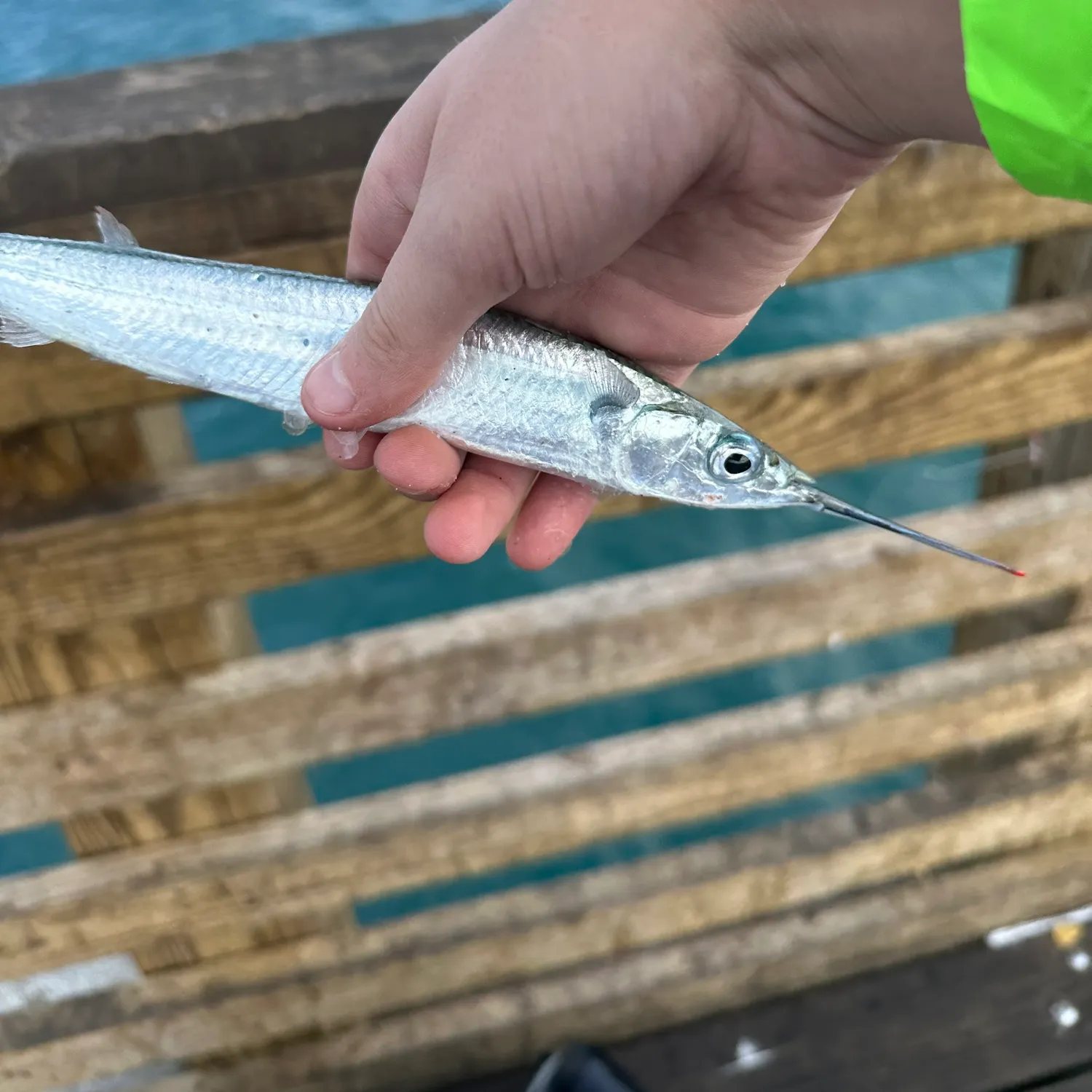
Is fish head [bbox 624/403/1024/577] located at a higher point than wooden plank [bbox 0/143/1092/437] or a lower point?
lower

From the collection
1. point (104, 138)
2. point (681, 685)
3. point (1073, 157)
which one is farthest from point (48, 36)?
point (1073, 157)

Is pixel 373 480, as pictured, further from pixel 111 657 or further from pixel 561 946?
pixel 561 946

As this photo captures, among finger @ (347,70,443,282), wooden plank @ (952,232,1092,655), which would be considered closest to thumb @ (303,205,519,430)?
finger @ (347,70,443,282)

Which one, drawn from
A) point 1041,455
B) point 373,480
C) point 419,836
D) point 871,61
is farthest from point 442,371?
point 1041,455

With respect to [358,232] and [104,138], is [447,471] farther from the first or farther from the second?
[104,138]

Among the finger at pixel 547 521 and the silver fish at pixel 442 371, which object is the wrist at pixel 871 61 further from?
the finger at pixel 547 521

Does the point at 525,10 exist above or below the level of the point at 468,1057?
above

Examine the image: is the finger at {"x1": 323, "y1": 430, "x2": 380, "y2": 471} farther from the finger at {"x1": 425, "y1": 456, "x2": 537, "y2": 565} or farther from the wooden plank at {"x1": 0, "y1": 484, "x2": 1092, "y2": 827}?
the wooden plank at {"x1": 0, "y1": 484, "x2": 1092, "y2": 827}
